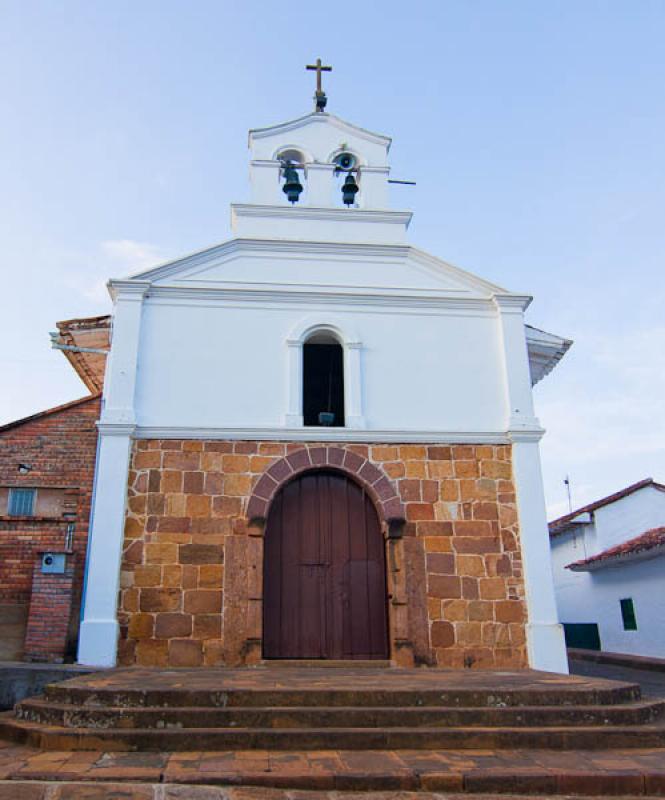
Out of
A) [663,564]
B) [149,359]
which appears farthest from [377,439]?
[663,564]

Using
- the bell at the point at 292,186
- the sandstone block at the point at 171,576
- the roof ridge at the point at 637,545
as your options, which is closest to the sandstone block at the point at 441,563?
the sandstone block at the point at 171,576

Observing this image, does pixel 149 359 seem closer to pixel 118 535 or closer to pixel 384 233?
pixel 118 535

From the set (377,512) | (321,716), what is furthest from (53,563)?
(321,716)

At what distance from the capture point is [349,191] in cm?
1123

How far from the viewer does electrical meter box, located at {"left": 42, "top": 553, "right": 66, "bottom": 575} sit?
830 cm

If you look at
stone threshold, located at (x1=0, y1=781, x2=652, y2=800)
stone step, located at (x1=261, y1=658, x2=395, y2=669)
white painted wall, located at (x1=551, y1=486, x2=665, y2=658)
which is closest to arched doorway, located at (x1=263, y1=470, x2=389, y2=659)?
stone step, located at (x1=261, y1=658, x2=395, y2=669)

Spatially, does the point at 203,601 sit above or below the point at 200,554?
below

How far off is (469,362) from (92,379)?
226 inches

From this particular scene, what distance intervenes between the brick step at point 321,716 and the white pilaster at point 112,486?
2353 millimetres

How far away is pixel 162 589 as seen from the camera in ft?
28.5

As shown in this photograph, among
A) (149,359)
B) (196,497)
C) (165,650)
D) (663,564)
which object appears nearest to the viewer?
(165,650)

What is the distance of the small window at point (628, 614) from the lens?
14.9 metres

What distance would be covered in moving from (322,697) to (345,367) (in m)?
4.93

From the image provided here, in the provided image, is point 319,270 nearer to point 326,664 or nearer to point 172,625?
point 172,625
